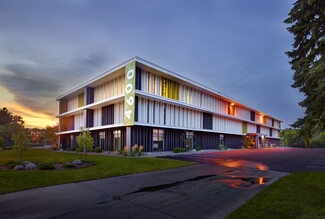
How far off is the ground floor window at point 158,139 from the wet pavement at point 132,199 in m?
19.3

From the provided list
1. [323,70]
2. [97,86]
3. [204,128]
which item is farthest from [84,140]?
[204,128]

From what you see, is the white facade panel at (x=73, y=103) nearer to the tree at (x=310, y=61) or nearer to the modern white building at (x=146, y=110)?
the modern white building at (x=146, y=110)

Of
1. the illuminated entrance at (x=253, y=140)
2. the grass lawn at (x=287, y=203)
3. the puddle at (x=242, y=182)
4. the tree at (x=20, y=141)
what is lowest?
the illuminated entrance at (x=253, y=140)

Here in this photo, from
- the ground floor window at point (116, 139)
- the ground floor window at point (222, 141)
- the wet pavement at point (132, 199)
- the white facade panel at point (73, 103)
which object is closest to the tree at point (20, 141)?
the wet pavement at point (132, 199)

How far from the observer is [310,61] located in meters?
10.1

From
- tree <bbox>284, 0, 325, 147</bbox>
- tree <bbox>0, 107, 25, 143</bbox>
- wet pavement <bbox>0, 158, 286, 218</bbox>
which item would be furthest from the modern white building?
tree <bbox>0, 107, 25, 143</bbox>

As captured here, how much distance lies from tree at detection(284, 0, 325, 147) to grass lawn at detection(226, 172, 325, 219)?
297 cm

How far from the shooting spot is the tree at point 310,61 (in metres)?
8.45

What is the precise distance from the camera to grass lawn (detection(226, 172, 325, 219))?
5.31 meters

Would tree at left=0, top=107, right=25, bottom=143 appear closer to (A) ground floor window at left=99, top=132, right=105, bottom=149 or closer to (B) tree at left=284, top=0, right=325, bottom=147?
(A) ground floor window at left=99, top=132, right=105, bottom=149

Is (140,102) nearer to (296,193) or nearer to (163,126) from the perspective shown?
(163,126)

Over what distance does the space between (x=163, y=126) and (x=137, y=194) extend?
21036mm

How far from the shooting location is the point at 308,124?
920 centimetres

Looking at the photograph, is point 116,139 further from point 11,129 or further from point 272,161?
point 11,129
